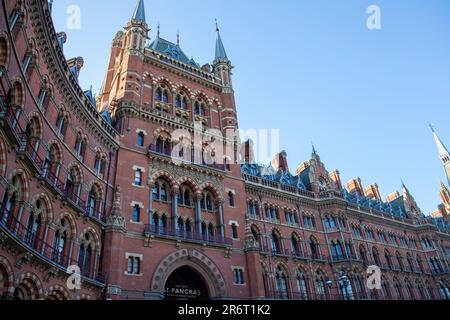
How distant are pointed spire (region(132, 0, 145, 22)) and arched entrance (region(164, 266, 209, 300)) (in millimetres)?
28994

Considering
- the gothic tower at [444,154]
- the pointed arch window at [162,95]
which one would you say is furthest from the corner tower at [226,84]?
the gothic tower at [444,154]

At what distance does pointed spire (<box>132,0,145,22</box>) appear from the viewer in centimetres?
4118

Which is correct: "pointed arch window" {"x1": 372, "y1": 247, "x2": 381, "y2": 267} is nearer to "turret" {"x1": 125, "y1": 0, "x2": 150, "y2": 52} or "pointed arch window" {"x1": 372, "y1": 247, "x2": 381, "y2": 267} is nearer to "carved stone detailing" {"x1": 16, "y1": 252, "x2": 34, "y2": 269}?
"turret" {"x1": 125, "y1": 0, "x2": 150, "y2": 52}

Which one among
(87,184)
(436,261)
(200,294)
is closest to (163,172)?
(87,184)

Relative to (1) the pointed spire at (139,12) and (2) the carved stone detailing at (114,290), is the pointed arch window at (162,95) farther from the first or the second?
(2) the carved stone detailing at (114,290)

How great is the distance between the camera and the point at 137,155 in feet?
105

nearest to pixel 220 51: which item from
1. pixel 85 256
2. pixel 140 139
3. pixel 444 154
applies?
pixel 140 139

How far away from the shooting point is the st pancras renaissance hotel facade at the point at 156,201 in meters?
18.8

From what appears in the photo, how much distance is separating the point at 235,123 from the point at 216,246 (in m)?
15.8

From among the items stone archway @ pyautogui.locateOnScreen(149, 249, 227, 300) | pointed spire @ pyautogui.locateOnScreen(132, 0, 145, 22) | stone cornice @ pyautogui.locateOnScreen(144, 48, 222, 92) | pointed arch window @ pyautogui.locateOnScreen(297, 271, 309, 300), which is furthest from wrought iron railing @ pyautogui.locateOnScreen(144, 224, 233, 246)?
pointed spire @ pyautogui.locateOnScreen(132, 0, 145, 22)

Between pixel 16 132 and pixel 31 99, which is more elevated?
pixel 31 99

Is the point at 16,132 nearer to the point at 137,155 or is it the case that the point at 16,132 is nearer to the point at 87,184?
the point at 87,184

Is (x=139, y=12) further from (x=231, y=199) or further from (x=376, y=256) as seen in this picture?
(x=376, y=256)

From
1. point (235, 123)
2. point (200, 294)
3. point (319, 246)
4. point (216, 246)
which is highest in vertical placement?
point (235, 123)
